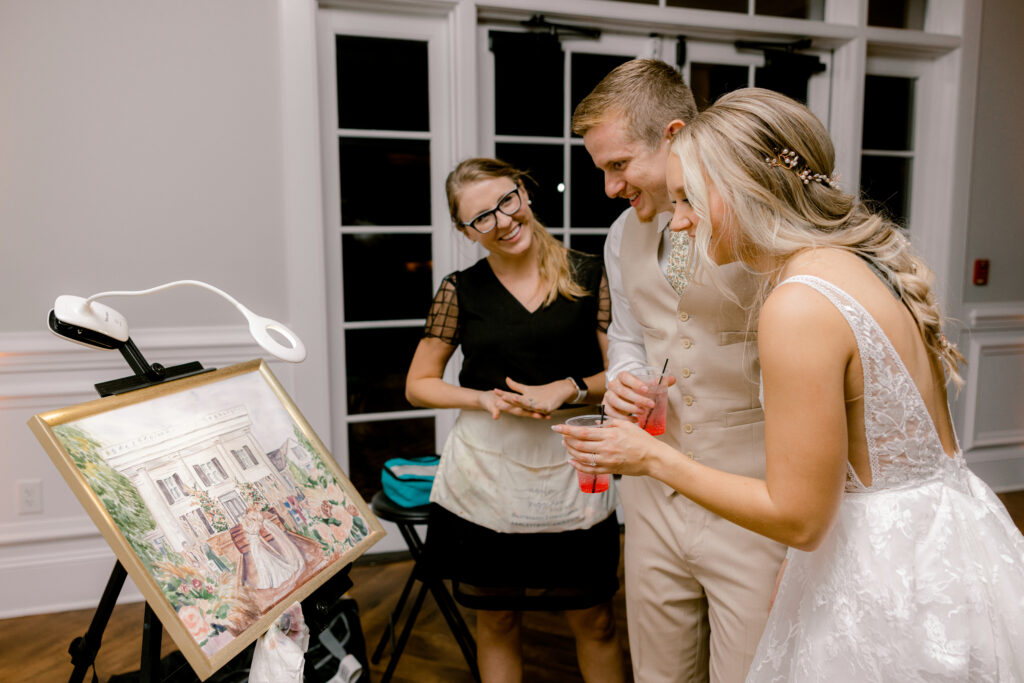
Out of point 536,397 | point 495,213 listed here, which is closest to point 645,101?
point 495,213

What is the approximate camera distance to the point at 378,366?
2.97 metres

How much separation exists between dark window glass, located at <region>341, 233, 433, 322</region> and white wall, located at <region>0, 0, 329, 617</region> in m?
0.23

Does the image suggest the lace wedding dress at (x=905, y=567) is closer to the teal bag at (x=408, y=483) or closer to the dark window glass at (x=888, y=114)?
the teal bag at (x=408, y=483)

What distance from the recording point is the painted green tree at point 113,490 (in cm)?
112

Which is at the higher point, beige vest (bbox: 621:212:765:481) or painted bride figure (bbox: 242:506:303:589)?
beige vest (bbox: 621:212:765:481)

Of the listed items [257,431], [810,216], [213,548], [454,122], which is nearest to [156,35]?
[454,122]

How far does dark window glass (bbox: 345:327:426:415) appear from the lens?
2.93 metres

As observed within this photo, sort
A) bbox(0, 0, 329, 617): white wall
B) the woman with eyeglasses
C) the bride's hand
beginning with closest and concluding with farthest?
the bride's hand, the woman with eyeglasses, bbox(0, 0, 329, 617): white wall

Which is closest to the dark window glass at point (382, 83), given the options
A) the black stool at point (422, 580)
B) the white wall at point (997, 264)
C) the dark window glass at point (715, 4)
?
the dark window glass at point (715, 4)

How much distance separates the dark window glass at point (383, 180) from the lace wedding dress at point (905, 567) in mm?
2279

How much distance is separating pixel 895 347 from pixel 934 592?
0.34 m

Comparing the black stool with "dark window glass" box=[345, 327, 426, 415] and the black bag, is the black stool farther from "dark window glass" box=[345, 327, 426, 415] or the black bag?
"dark window glass" box=[345, 327, 426, 415]

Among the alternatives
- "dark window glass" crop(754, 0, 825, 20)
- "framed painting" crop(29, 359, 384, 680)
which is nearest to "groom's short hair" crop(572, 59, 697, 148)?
"framed painting" crop(29, 359, 384, 680)

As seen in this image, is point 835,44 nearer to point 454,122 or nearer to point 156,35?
point 454,122
